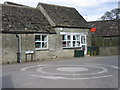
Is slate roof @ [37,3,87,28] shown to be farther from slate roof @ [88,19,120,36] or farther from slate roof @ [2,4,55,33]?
slate roof @ [88,19,120,36]

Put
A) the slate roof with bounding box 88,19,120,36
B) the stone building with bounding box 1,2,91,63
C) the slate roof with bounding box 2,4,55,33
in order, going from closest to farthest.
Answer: the stone building with bounding box 1,2,91,63, the slate roof with bounding box 2,4,55,33, the slate roof with bounding box 88,19,120,36

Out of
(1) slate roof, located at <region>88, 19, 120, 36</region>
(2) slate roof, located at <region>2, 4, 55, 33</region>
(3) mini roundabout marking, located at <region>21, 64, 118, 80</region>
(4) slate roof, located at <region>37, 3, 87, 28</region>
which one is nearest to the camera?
(3) mini roundabout marking, located at <region>21, 64, 118, 80</region>

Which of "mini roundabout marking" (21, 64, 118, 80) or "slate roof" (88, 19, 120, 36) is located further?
"slate roof" (88, 19, 120, 36)

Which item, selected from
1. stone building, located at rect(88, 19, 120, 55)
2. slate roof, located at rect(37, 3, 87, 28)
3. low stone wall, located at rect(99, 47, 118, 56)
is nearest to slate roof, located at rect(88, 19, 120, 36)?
stone building, located at rect(88, 19, 120, 55)

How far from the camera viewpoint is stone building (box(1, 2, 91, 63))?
19325 mm

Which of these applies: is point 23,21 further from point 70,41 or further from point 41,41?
point 70,41

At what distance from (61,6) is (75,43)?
242 inches

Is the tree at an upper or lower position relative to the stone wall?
upper

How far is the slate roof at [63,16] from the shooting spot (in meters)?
24.5

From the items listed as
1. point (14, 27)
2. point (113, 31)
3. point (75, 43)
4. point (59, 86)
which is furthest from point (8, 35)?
point (113, 31)

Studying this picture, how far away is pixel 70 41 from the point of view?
25047mm

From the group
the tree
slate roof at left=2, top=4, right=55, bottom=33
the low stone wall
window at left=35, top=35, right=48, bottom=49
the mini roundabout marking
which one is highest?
the tree

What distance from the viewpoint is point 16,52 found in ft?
63.9

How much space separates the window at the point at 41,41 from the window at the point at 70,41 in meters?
2.69
